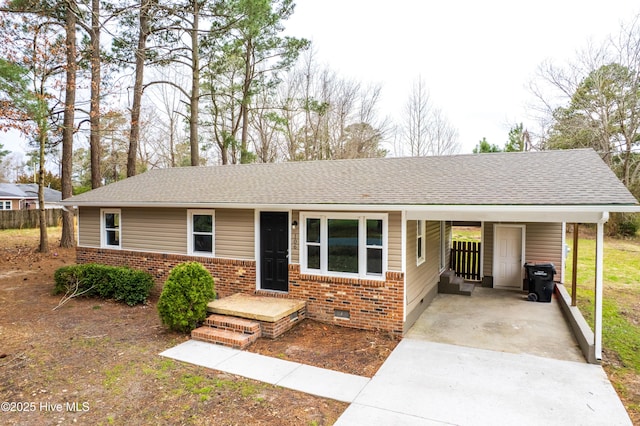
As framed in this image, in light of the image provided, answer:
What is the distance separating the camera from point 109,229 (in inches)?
412

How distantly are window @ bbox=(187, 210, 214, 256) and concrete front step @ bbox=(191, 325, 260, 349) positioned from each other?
2.66m

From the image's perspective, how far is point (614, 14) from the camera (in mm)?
18672

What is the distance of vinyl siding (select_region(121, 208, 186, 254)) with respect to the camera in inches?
363

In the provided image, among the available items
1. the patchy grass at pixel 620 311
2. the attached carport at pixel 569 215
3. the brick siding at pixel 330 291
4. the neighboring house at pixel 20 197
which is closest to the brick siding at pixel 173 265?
the brick siding at pixel 330 291

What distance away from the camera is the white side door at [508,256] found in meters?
10.5

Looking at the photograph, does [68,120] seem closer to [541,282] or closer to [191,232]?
[191,232]

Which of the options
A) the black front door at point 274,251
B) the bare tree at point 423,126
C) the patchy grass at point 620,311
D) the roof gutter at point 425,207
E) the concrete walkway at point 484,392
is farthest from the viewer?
the bare tree at point 423,126

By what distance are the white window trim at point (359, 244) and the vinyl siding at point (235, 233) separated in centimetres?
136

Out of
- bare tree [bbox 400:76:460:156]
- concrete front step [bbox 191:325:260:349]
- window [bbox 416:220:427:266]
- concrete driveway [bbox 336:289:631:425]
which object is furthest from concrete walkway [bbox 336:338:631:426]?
bare tree [bbox 400:76:460:156]

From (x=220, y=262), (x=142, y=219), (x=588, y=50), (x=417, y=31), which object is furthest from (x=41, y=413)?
(x=588, y=50)

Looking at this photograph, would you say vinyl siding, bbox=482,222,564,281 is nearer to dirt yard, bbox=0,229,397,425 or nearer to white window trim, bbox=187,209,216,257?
dirt yard, bbox=0,229,397,425

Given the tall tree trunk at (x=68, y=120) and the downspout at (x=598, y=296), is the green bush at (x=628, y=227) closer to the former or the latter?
the downspout at (x=598, y=296)

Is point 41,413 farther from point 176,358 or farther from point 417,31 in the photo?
point 417,31

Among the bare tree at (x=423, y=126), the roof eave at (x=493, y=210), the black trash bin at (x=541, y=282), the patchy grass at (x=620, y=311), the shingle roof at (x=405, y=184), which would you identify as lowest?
the patchy grass at (x=620, y=311)
